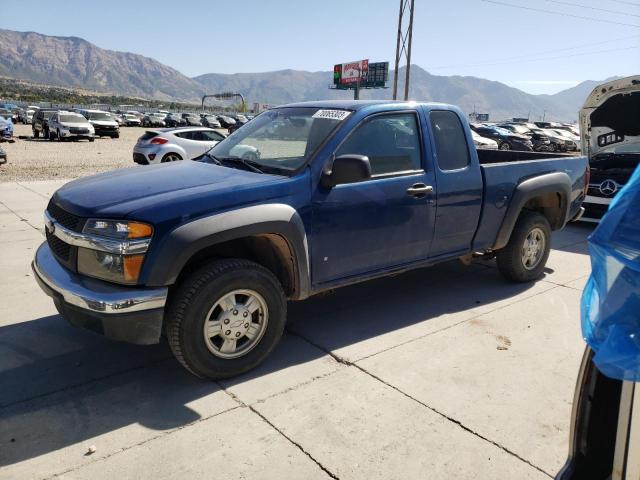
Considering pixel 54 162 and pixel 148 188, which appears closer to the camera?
pixel 148 188

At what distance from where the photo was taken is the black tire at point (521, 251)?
5.16 meters

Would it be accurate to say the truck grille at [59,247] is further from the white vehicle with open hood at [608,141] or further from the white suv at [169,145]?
the white suv at [169,145]

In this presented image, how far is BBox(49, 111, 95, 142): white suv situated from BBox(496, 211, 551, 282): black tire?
26.9 m

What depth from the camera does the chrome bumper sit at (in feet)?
9.60

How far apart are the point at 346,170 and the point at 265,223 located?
667 millimetres

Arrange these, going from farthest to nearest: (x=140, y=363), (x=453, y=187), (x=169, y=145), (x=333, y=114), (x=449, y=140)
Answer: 1. (x=169, y=145)
2. (x=449, y=140)
3. (x=453, y=187)
4. (x=333, y=114)
5. (x=140, y=363)

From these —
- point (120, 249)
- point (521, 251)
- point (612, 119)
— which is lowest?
point (521, 251)

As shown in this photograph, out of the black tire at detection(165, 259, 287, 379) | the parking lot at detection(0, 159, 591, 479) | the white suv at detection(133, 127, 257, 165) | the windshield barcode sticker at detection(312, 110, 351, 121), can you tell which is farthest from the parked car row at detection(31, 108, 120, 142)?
the black tire at detection(165, 259, 287, 379)

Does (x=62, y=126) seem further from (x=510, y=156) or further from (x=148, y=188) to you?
(x=148, y=188)

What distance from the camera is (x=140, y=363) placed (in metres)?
3.65

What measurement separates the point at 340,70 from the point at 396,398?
75.9 meters

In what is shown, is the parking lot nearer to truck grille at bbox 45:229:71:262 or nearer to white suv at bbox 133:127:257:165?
truck grille at bbox 45:229:71:262

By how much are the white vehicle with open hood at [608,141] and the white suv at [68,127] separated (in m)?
25.7

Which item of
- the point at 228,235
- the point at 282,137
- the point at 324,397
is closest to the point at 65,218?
the point at 228,235
